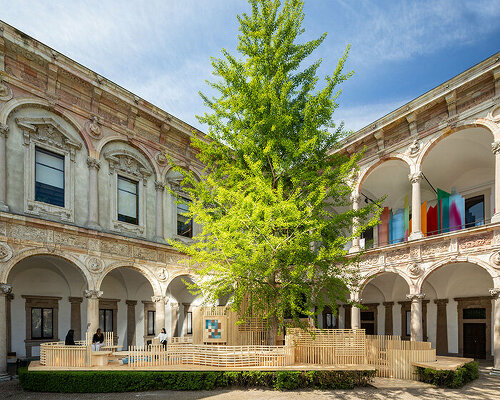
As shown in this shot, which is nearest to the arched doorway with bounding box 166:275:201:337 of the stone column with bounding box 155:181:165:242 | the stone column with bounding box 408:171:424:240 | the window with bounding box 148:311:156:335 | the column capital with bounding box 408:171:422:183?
the window with bounding box 148:311:156:335

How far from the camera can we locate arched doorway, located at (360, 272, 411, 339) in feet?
71.7

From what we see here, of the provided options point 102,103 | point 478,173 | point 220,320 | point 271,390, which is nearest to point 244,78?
point 102,103

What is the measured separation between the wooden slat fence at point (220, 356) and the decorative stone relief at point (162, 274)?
18.7ft

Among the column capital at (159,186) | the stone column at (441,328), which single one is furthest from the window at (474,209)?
the column capital at (159,186)

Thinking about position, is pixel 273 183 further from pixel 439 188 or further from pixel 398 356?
pixel 439 188

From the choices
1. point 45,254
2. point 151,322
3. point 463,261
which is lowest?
point 151,322

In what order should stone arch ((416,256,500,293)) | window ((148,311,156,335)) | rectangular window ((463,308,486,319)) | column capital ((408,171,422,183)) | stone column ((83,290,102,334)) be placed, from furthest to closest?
window ((148,311,156,335)) < rectangular window ((463,308,486,319)) < column capital ((408,171,422,183)) < stone column ((83,290,102,334)) < stone arch ((416,256,500,293))

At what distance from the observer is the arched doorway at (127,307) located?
19.2 m

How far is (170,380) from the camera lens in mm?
11328

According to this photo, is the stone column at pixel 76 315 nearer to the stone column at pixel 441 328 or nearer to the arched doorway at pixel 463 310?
the arched doorway at pixel 463 310

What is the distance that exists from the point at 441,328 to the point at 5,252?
65.2 feet

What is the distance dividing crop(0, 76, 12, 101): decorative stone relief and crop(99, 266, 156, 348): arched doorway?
8741 mm

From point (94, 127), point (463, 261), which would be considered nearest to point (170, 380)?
point (94, 127)

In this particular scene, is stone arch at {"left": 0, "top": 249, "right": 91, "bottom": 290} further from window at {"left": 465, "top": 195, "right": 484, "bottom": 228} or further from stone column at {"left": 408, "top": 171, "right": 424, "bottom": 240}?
window at {"left": 465, "top": 195, "right": 484, "bottom": 228}
